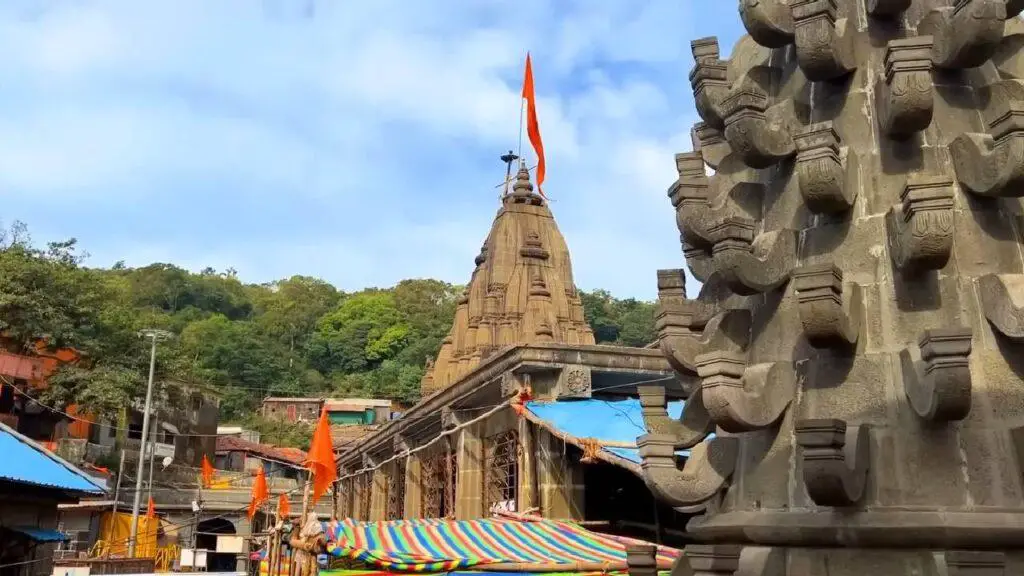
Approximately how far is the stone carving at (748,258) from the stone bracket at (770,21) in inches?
43.2

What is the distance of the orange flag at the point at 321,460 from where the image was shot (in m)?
12.8

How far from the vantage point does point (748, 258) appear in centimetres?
408

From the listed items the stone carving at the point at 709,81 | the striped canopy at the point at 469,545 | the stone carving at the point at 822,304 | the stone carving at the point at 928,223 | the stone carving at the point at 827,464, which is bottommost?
the striped canopy at the point at 469,545

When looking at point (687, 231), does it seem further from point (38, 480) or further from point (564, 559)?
point (38, 480)

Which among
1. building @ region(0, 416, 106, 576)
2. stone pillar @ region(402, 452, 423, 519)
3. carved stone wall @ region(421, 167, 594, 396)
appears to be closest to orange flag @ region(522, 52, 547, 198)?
carved stone wall @ region(421, 167, 594, 396)

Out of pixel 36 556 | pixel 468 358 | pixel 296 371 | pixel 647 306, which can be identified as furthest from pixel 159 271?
pixel 36 556

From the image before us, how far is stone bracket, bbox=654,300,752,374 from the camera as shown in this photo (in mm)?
4434

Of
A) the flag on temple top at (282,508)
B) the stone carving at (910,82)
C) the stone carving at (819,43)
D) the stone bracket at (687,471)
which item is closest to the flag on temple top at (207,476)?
the flag on temple top at (282,508)

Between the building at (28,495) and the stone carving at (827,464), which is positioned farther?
the building at (28,495)

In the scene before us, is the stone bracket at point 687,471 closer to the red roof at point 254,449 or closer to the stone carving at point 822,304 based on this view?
the stone carving at point 822,304

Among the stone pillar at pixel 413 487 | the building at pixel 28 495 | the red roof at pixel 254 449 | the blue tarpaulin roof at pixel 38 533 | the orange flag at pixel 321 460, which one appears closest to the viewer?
the building at pixel 28 495

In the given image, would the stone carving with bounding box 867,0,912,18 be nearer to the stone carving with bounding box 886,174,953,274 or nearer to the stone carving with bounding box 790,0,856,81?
the stone carving with bounding box 790,0,856,81

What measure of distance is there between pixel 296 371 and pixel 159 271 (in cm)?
3589

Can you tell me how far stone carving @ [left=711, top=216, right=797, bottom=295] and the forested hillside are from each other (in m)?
38.2
